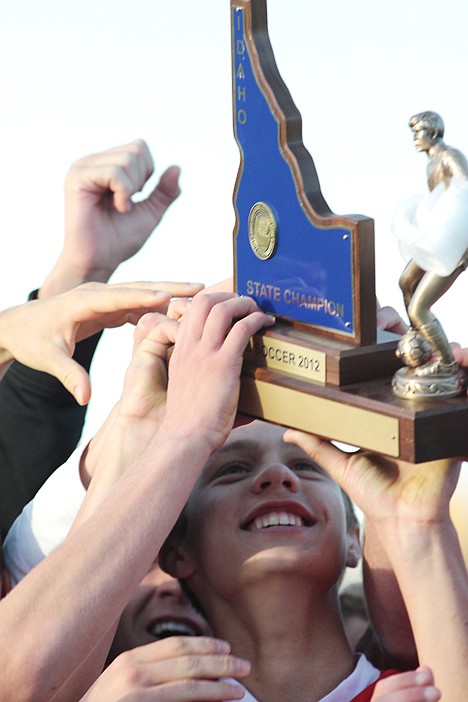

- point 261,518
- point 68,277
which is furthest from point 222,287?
point 68,277

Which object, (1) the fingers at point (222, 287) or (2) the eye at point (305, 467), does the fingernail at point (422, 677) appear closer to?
(2) the eye at point (305, 467)

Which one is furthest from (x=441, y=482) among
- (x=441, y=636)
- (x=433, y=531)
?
(x=441, y=636)

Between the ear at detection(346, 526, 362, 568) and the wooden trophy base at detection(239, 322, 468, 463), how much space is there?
333 millimetres

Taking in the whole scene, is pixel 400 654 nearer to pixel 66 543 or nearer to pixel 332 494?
pixel 332 494

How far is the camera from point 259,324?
1373mm

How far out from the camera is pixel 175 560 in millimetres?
1645

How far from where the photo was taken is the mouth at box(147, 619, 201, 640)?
A: 163cm

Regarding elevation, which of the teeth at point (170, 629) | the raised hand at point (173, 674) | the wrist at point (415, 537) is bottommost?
the teeth at point (170, 629)

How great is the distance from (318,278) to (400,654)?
51cm

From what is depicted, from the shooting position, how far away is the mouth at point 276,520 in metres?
1.56

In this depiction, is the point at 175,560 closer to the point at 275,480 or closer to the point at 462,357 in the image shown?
the point at 275,480

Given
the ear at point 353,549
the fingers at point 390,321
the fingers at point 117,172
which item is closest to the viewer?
the fingers at point 390,321

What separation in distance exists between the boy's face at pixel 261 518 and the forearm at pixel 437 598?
0.23 metres

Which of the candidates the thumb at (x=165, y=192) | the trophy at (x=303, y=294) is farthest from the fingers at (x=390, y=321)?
the thumb at (x=165, y=192)
